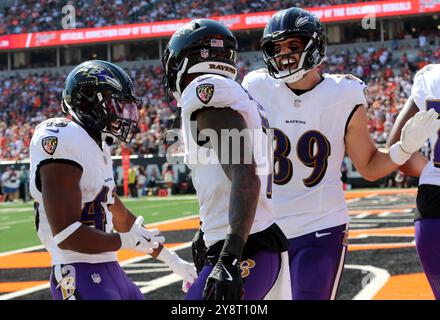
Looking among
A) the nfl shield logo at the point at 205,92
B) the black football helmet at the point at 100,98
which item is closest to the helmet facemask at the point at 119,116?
the black football helmet at the point at 100,98

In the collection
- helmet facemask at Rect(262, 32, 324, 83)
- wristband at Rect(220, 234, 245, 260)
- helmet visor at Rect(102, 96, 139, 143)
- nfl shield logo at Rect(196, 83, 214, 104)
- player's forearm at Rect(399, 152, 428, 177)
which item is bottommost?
wristband at Rect(220, 234, 245, 260)

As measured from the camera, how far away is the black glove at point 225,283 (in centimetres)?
238

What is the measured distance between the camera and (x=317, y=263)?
12.1 ft

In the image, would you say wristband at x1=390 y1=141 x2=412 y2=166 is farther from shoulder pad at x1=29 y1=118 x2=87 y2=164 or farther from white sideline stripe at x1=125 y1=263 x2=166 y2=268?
white sideline stripe at x1=125 y1=263 x2=166 y2=268

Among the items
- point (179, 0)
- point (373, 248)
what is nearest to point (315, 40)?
point (373, 248)

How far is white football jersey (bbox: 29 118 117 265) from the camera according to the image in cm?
305

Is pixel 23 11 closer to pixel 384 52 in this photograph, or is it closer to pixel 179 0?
pixel 179 0

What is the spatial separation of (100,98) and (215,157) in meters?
0.80

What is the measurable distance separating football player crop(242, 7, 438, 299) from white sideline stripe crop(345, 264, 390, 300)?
245cm

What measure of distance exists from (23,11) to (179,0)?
8.92 m

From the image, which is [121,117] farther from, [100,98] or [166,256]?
[166,256]

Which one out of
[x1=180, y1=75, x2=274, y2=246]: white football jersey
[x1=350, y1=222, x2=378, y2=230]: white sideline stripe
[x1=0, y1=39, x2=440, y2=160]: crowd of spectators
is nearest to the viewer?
[x1=180, y1=75, x2=274, y2=246]: white football jersey

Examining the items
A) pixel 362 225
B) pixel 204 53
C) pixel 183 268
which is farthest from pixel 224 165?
pixel 362 225

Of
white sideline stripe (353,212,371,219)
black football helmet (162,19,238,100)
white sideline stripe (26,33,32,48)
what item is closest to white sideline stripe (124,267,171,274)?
black football helmet (162,19,238,100)
